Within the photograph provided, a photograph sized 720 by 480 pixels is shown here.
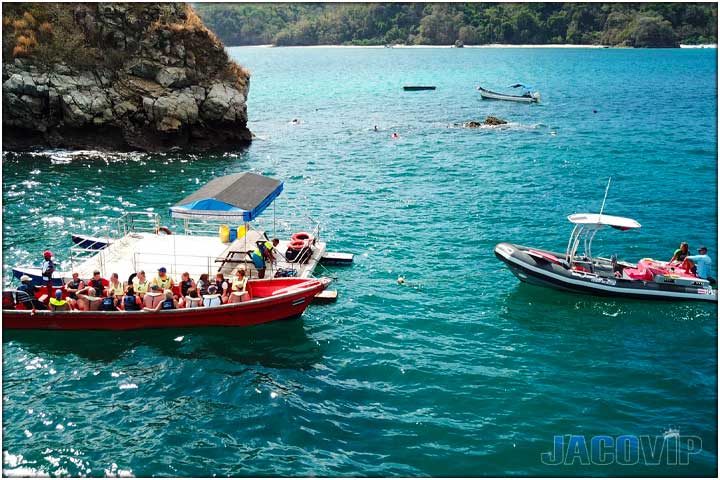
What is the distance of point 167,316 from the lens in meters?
24.3

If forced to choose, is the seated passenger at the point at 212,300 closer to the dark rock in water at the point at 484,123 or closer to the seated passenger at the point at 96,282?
the seated passenger at the point at 96,282

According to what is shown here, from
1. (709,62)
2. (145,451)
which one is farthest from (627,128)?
(709,62)

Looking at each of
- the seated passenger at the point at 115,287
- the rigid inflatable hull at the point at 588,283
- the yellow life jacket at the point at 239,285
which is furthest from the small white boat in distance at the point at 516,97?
the seated passenger at the point at 115,287

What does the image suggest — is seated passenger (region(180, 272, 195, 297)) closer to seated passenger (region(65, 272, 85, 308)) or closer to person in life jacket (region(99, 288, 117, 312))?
person in life jacket (region(99, 288, 117, 312))

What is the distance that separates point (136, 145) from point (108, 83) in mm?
5099

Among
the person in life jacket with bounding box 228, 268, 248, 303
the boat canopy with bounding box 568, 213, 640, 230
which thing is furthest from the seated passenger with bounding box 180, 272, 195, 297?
the boat canopy with bounding box 568, 213, 640, 230

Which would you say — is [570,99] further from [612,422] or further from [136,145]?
[612,422]

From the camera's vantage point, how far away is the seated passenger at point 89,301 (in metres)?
24.3

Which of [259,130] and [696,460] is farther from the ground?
[259,130]

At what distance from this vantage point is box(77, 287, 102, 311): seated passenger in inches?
955

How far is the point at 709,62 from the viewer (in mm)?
152375

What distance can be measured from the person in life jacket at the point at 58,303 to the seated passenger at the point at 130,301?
6.73 ft

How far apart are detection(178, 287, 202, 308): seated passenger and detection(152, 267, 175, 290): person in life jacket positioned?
0.88m

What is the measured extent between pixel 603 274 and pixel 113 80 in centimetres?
3949
